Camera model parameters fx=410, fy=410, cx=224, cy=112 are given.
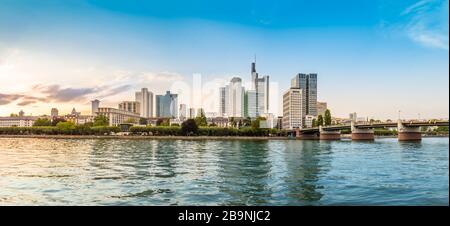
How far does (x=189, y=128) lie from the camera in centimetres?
8869

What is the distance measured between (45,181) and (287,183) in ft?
26.1

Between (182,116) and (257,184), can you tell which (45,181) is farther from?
(182,116)

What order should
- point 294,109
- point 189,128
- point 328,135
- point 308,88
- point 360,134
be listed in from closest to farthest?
1. point 360,134
2. point 189,128
3. point 328,135
4. point 294,109
5. point 308,88

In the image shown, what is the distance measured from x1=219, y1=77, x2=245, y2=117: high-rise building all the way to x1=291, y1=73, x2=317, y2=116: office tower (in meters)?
23.2

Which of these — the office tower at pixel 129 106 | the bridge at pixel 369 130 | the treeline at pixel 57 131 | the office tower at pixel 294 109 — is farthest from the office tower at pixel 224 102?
the treeline at pixel 57 131

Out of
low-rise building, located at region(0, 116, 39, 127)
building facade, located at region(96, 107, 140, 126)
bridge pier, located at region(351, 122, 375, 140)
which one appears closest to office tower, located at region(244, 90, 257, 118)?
building facade, located at region(96, 107, 140, 126)

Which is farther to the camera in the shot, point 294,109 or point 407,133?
point 294,109

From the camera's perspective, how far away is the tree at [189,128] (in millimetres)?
88625

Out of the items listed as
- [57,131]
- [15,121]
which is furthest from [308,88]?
[15,121]

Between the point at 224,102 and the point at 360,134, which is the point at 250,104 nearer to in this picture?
the point at 224,102

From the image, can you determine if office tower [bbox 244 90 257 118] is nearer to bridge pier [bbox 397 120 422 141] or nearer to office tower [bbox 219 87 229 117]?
office tower [bbox 219 87 229 117]

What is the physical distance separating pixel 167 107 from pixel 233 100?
121 ft

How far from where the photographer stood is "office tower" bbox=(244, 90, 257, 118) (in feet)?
565
